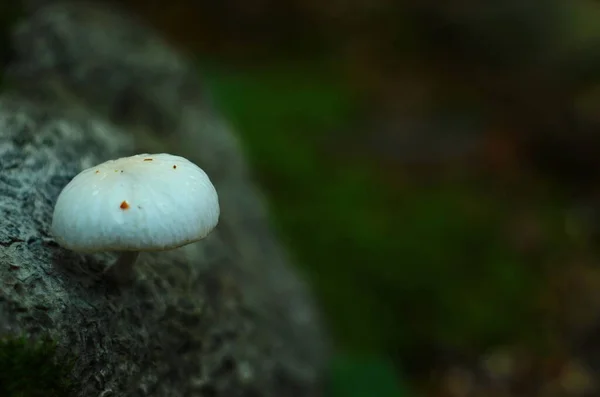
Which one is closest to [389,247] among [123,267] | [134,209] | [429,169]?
[429,169]

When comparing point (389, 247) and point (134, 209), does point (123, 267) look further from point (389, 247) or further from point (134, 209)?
point (389, 247)

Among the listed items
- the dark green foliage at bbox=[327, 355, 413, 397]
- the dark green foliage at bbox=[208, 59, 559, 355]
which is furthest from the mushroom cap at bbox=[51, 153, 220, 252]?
the dark green foliage at bbox=[208, 59, 559, 355]

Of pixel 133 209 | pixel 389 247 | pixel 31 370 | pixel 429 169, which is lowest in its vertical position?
pixel 31 370

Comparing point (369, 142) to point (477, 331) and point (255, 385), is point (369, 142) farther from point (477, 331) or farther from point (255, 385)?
point (255, 385)

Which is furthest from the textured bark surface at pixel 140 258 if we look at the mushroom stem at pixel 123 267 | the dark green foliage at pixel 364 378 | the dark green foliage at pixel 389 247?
the dark green foliage at pixel 389 247

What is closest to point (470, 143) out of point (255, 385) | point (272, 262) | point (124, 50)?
point (272, 262)

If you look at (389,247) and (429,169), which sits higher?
(429,169)

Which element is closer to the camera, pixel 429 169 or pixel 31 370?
pixel 31 370
